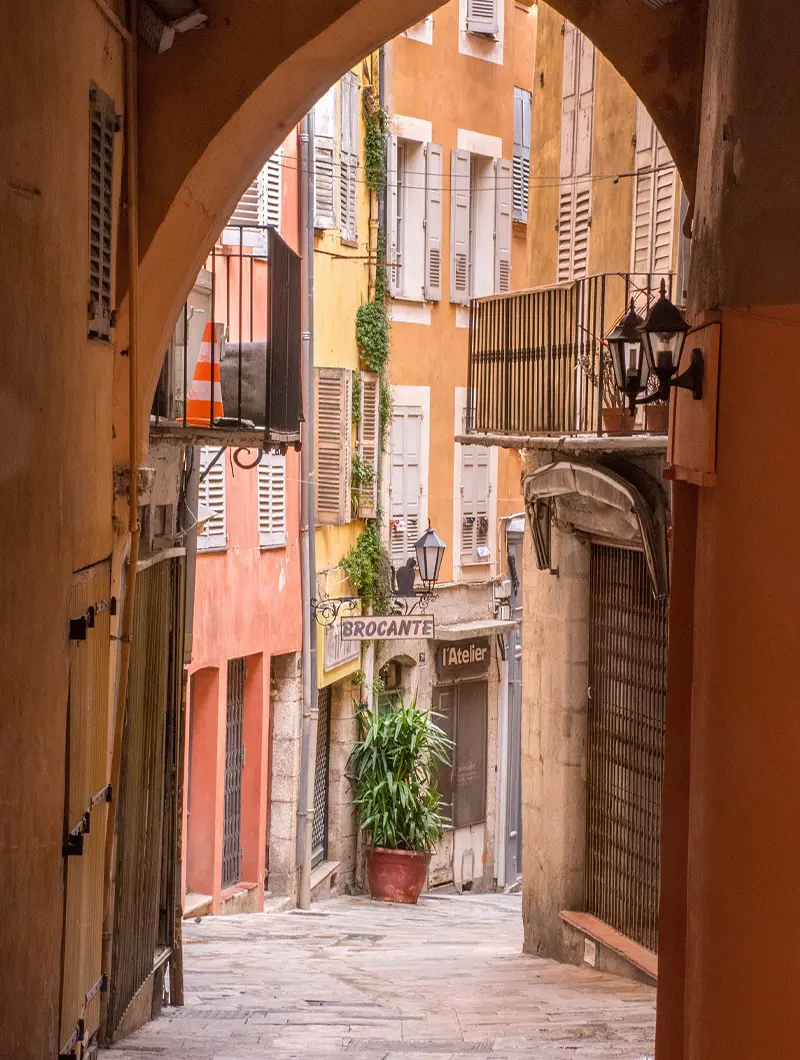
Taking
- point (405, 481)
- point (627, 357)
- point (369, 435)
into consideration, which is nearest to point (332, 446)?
point (369, 435)

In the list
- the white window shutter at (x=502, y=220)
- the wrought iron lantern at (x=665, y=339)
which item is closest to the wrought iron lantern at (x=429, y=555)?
the white window shutter at (x=502, y=220)

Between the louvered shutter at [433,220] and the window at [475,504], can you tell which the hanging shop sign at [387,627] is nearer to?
the window at [475,504]

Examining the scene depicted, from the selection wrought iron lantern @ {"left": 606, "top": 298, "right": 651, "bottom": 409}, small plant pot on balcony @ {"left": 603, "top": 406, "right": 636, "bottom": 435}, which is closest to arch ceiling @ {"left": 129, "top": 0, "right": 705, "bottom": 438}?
wrought iron lantern @ {"left": 606, "top": 298, "right": 651, "bottom": 409}

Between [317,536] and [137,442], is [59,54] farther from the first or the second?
[317,536]

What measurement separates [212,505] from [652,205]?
5685 millimetres

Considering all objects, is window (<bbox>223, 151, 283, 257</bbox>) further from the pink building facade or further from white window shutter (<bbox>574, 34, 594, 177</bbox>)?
white window shutter (<bbox>574, 34, 594, 177</bbox>)

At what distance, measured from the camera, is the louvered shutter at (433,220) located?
23.0 m

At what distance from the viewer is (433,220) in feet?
76.1

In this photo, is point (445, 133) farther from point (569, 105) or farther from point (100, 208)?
point (100, 208)

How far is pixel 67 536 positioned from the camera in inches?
247

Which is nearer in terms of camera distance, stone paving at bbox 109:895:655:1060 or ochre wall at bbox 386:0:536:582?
stone paving at bbox 109:895:655:1060

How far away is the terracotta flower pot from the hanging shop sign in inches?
142

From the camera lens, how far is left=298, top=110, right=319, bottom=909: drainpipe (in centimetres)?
1869

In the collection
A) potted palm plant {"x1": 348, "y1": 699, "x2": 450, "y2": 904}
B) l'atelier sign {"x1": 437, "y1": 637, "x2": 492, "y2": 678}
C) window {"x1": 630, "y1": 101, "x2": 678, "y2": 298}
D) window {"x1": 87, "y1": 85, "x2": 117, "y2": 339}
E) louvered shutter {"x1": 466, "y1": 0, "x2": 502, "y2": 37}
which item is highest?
louvered shutter {"x1": 466, "y1": 0, "x2": 502, "y2": 37}
